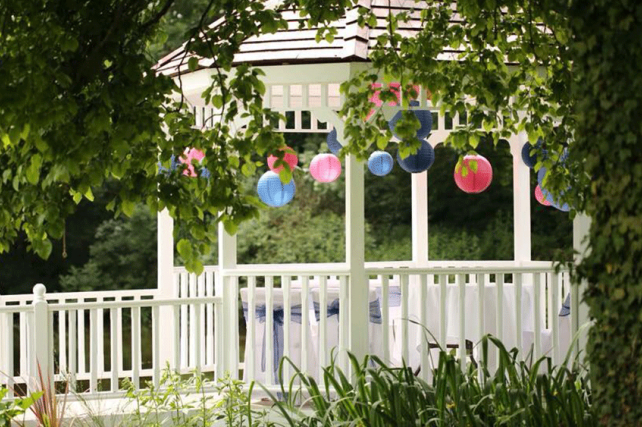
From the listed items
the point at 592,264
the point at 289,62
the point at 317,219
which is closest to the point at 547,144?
the point at 289,62

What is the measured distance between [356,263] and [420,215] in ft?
10.1

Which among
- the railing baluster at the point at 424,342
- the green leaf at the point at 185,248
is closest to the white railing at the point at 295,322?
the railing baluster at the point at 424,342

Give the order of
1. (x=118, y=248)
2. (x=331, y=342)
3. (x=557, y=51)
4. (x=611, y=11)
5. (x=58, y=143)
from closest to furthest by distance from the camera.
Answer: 1. (x=611, y=11)
2. (x=58, y=143)
3. (x=557, y=51)
4. (x=331, y=342)
5. (x=118, y=248)

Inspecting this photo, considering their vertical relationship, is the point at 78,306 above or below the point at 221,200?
below

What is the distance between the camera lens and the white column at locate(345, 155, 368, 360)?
306 inches

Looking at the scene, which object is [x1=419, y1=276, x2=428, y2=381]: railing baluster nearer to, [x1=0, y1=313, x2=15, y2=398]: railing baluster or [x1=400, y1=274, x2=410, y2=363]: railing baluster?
[x1=400, y1=274, x2=410, y2=363]: railing baluster

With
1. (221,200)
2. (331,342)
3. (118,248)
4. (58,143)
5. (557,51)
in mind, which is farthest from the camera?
(118,248)

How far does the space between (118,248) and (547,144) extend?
14.4 metres

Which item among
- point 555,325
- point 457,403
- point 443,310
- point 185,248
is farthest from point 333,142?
point 185,248

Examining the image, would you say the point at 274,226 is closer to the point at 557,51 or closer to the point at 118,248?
→ the point at 118,248

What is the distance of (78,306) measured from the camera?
7.84 meters

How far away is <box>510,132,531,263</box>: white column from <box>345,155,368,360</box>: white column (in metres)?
A: 3.15

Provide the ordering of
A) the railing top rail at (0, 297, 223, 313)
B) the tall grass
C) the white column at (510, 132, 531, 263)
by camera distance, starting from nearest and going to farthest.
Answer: the tall grass, the railing top rail at (0, 297, 223, 313), the white column at (510, 132, 531, 263)

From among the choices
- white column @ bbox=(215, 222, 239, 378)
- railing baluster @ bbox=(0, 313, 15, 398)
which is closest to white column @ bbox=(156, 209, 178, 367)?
white column @ bbox=(215, 222, 239, 378)
